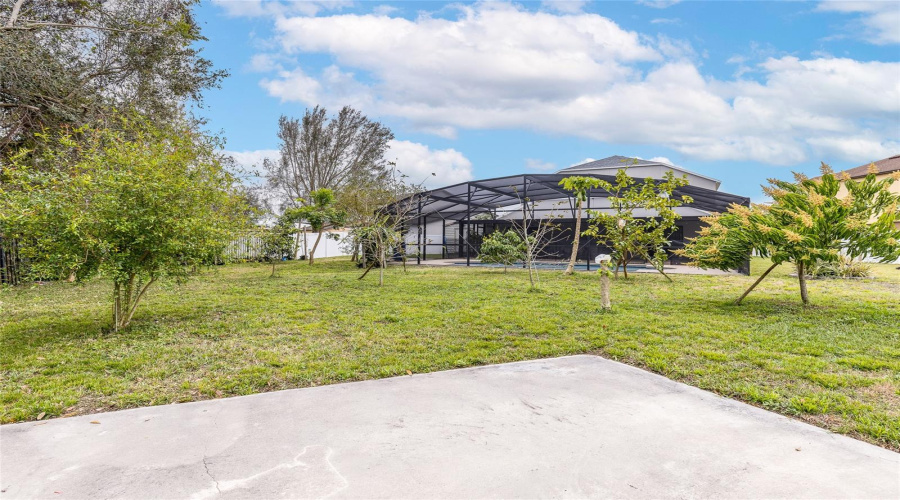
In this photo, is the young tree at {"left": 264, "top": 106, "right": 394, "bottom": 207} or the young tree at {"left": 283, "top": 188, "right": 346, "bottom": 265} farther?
the young tree at {"left": 264, "top": 106, "right": 394, "bottom": 207}

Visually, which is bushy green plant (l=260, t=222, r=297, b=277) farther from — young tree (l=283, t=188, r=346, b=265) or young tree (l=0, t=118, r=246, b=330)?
young tree (l=0, t=118, r=246, b=330)

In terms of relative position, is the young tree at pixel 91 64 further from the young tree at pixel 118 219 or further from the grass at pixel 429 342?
the young tree at pixel 118 219

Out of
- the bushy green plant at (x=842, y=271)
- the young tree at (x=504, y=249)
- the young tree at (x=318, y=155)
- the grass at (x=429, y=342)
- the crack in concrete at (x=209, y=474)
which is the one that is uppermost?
the young tree at (x=318, y=155)

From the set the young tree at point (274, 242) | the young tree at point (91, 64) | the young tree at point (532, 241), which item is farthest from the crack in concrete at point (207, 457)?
the young tree at point (274, 242)

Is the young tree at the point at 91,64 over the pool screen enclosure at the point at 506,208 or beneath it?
over

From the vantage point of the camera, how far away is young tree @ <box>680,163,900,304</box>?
19.4 feet

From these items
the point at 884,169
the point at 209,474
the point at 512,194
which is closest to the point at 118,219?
the point at 209,474

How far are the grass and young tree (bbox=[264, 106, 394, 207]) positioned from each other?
66.9ft

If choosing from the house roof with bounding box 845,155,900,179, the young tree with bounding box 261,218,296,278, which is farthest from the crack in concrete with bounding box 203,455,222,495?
the house roof with bounding box 845,155,900,179

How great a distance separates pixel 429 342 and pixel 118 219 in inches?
140

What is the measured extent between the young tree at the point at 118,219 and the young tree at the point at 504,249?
839 centimetres

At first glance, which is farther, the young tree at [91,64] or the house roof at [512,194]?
the house roof at [512,194]

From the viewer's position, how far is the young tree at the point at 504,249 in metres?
13.0

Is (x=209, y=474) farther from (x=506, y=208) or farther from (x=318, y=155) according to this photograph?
(x=318, y=155)
